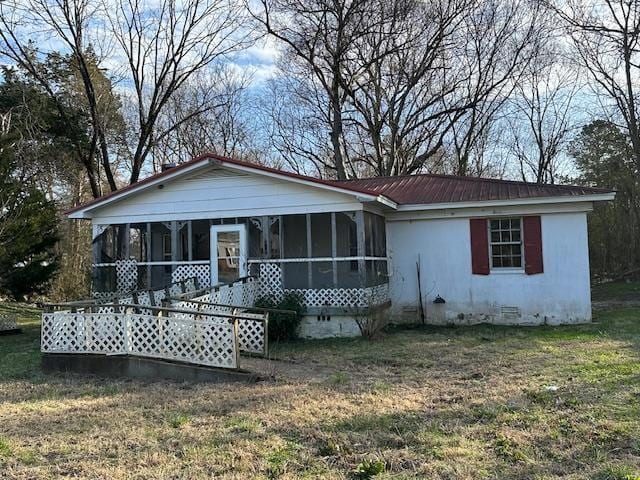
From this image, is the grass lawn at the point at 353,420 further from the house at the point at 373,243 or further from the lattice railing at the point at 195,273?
the lattice railing at the point at 195,273

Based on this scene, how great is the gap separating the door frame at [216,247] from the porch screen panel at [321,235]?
7.04ft

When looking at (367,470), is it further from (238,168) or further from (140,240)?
(140,240)

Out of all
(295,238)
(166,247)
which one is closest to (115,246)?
(166,247)

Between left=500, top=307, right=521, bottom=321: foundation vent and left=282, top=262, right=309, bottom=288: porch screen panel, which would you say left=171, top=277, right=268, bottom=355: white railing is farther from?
left=500, top=307, right=521, bottom=321: foundation vent

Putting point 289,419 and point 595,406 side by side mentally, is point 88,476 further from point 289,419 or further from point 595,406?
point 595,406

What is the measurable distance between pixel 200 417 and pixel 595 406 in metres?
4.08

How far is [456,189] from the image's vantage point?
45.6 ft

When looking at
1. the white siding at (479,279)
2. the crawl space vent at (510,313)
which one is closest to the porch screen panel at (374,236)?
the white siding at (479,279)

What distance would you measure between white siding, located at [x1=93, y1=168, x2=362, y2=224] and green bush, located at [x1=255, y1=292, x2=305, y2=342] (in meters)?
1.90

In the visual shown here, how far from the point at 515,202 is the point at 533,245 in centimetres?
111

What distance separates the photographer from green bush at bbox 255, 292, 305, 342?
36.5 ft

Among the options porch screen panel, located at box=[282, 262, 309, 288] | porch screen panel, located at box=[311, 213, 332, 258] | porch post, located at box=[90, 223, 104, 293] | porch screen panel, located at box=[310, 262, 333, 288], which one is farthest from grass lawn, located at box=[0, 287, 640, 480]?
porch screen panel, located at box=[311, 213, 332, 258]

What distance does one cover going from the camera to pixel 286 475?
13.1ft

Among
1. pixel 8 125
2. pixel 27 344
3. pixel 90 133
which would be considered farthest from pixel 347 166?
pixel 27 344
